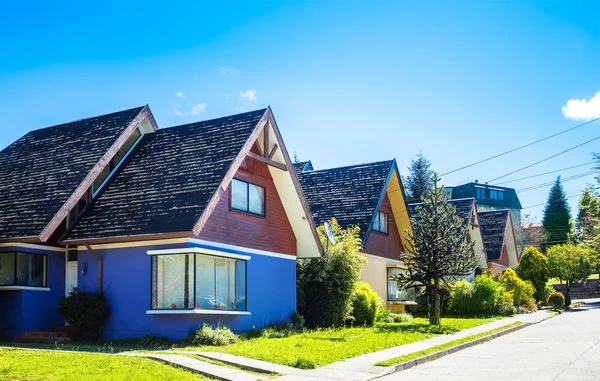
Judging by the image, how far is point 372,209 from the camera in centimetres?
2984

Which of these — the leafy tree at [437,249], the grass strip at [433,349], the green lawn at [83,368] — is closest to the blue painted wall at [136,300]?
the green lawn at [83,368]

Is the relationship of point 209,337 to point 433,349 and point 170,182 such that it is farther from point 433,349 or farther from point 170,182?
point 433,349

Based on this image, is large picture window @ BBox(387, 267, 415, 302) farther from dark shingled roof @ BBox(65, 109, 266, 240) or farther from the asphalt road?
dark shingled roof @ BBox(65, 109, 266, 240)

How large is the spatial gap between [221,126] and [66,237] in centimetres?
597

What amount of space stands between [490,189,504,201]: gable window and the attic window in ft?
249

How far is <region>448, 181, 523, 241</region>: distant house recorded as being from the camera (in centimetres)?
8894

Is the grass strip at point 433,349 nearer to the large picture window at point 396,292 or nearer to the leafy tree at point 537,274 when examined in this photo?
the large picture window at point 396,292

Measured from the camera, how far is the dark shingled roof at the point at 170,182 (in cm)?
1861

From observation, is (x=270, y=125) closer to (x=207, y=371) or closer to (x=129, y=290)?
(x=129, y=290)

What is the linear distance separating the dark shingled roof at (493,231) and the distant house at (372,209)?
16.4 metres

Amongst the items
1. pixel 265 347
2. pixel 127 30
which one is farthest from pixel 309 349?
pixel 127 30

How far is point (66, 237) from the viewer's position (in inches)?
782

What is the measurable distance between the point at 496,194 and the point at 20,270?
81.9m

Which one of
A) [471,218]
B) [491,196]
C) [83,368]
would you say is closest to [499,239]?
[471,218]
